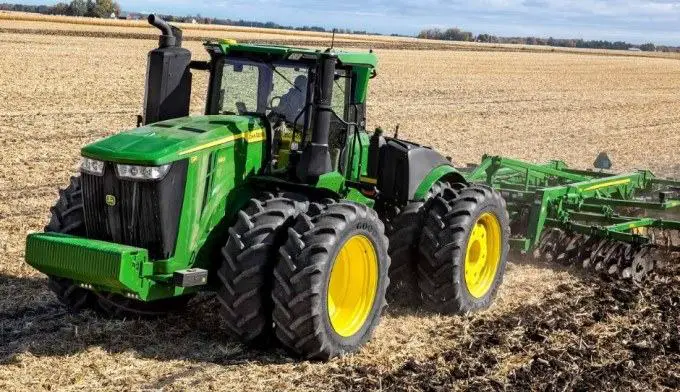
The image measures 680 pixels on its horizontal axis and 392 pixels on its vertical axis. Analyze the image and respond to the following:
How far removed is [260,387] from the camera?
19.3ft

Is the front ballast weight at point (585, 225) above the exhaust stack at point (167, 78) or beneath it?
beneath

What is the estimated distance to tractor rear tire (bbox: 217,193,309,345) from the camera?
6.13 meters

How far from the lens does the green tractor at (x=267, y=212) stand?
614 centimetres

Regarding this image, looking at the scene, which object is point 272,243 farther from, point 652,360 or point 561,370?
point 652,360

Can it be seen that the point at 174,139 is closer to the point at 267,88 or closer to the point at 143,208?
the point at 143,208

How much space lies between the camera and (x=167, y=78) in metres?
7.07

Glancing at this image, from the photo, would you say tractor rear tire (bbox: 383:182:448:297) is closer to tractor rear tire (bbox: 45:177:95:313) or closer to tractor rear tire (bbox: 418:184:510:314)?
tractor rear tire (bbox: 418:184:510:314)

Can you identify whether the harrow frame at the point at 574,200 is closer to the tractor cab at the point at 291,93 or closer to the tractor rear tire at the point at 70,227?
the tractor cab at the point at 291,93

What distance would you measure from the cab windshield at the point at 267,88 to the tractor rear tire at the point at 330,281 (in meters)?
0.97

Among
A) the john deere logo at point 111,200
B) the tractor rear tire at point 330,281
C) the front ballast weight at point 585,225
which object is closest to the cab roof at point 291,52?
the tractor rear tire at point 330,281

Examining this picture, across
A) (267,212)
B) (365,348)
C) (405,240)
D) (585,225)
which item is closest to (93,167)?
(267,212)

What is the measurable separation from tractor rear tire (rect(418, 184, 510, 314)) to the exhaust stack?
7.35 ft

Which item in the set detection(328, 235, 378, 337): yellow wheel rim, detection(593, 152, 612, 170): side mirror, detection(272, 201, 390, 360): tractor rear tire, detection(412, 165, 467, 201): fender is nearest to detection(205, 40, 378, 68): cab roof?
detection(412, 165, 467, 201): fender

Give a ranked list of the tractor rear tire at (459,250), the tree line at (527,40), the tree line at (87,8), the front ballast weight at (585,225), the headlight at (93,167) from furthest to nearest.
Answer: the tree line at (527,40), the tree line at (87,8), the front ballast weight at (585,225), the tractor rear tire at (459,250), the headlight at (93,167)
